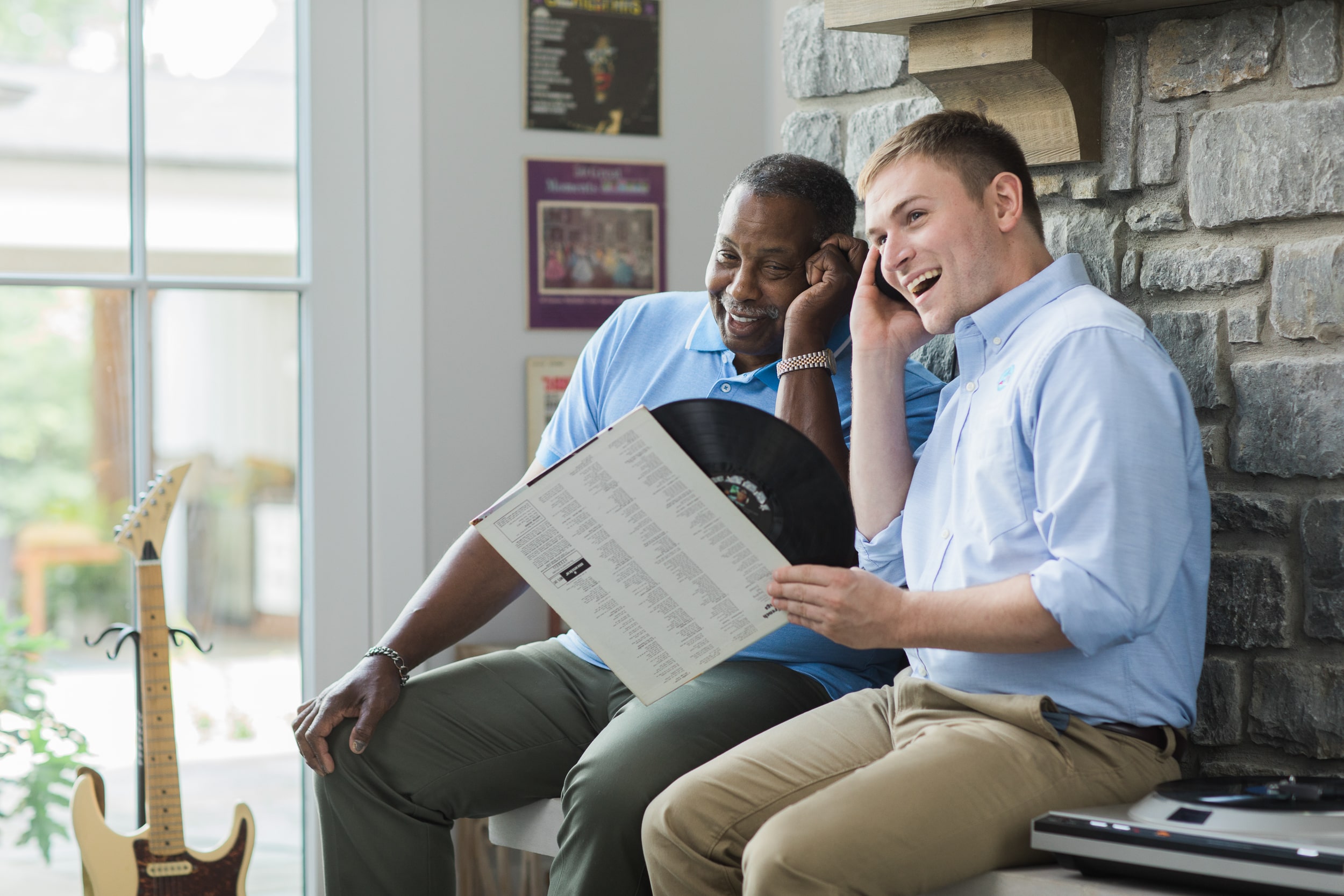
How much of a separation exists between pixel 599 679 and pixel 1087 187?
3.15ft

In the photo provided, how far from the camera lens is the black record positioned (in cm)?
120

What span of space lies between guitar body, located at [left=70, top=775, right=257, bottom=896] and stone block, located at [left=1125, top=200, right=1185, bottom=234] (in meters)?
1.59

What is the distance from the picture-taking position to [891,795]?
1254 millimetres

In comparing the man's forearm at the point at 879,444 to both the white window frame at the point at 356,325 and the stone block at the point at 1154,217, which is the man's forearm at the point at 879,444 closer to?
the stone block at the point at 1154,217

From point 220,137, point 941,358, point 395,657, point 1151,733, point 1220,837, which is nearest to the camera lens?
point 1220,837

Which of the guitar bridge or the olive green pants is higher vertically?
the olive green pants

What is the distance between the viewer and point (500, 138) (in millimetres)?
2705

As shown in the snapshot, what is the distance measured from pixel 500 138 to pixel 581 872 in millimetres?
1663

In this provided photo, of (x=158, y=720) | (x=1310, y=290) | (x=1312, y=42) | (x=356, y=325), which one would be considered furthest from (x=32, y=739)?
(x=1312, y=42)

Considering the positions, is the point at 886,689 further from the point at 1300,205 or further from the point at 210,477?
the point at 210,477

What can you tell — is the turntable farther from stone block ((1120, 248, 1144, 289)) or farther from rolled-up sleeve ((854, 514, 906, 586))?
stone block ((1120, 248, 1144, 289))

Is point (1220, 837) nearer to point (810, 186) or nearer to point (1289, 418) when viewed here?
point (1289, 418)

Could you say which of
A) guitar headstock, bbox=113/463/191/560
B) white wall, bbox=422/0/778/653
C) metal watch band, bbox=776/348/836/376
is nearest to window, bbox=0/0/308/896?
white wall, bbox=422/0/778/653

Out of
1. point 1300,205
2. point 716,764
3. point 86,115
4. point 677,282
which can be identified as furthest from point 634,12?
point 716,764
